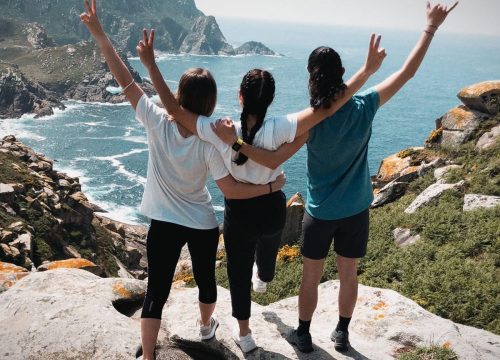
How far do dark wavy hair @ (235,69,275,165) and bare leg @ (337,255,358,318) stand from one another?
2054 mm

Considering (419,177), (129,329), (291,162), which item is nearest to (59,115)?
(291,162)

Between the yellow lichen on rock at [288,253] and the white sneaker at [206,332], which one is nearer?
the white sneaker at [206,332]

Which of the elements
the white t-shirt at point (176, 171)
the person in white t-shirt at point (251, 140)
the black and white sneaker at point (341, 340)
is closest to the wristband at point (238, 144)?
the person in white t-shirt at point (251, 140)

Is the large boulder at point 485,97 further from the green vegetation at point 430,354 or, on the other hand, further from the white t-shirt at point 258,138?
the white t-shirt at point 258,138

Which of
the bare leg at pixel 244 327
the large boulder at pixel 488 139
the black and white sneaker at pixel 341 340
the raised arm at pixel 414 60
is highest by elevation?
the raised arm at pixel 414 60

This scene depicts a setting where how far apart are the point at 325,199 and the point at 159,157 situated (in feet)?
6.63

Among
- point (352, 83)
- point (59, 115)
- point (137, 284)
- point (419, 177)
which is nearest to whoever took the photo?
point (352, 83)

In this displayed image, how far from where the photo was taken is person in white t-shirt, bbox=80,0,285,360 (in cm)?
506

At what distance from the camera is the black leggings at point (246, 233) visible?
5.21 meters

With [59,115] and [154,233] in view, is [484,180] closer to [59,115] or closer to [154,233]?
[154,233]

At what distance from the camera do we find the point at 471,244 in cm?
1031

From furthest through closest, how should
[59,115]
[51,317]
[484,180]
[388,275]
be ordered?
[59,115] → [484,180] → [388,275] → [51,317]

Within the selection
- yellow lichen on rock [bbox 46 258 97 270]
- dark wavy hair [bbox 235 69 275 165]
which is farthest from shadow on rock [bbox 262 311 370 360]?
yellow lichen on rock [bbox 46 258 97 270]

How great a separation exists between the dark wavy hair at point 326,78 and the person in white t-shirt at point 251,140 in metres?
0.06
